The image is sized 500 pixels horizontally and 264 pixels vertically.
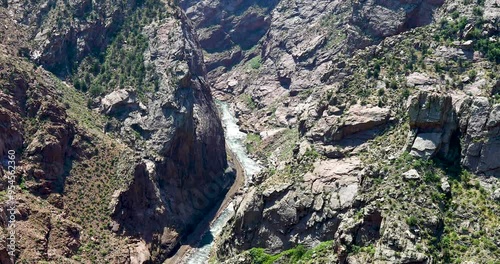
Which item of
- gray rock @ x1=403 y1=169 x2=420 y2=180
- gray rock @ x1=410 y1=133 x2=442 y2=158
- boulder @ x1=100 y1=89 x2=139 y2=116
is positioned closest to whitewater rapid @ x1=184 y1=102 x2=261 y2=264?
boulder @ x1=100 y1=89 x2=139 y2=116

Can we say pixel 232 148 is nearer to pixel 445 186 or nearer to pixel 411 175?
pixel 411 175

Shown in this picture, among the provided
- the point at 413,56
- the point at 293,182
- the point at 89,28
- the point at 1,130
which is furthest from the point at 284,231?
the point at 89,28

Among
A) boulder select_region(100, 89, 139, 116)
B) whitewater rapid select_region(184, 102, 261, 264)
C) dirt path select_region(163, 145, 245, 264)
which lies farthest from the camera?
boulder select_region(100, 89, 139, 116)

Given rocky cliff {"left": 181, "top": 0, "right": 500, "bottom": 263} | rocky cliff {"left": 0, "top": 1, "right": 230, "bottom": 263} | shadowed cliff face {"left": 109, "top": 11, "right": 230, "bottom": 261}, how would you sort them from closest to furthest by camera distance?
rocky cliff {"left": 181, "top": 0, "right": 500, "bottom": 263} → rocky cliff {"left": 0, "top": 1, "right": 230, "bottom": 263} → shadowed cliff face {"left": 109, "top": 11, "right": 230, "bottom": 261}

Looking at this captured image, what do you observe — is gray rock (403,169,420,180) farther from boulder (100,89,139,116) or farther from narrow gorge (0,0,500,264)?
boulder (100,89,139,116)

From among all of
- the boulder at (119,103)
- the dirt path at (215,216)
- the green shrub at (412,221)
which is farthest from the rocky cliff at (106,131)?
the green shrub at (412,221)

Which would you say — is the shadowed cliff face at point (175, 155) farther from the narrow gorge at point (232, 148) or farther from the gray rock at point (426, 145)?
the gray rock at point (426, 145)
